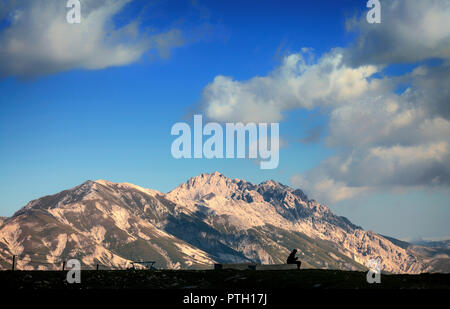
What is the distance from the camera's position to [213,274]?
2965 inches

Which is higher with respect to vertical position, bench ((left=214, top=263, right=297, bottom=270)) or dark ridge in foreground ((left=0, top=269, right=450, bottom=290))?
bench ((left=214, top=263, right=297, bottom=270))

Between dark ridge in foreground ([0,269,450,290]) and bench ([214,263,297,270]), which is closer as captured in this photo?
dark ridge in foreground ([0,269,450,290])

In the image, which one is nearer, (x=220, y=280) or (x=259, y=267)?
(x=220, y=280)

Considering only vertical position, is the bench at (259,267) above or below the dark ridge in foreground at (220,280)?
above

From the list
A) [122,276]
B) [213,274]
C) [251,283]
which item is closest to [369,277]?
[251,283]

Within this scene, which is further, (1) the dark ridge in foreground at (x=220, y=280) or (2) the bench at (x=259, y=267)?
(2) the bench at (x=259, y=267)

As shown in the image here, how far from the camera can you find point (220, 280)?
70562mm

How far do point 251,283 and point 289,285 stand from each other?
533 centimetres

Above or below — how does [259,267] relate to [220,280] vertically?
above

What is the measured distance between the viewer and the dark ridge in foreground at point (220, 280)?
59125mm

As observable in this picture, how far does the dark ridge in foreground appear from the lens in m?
59.1
